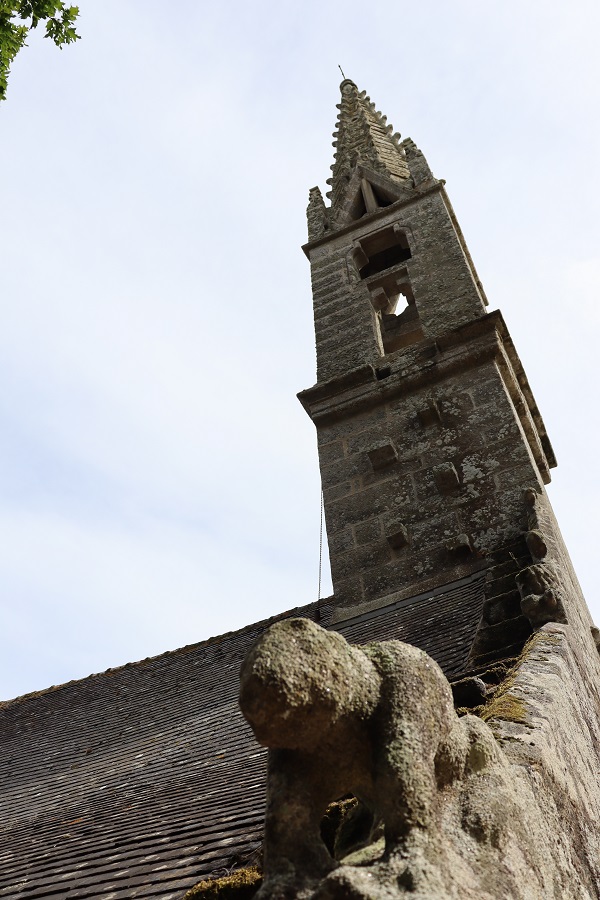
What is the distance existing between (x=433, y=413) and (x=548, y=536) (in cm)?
200

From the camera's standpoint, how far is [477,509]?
7.04m

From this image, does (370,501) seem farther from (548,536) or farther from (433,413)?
(548,536)

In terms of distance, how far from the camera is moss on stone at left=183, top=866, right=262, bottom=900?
2408 millimetres

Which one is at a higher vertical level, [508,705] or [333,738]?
[508,705]

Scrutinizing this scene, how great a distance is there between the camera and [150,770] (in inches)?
216

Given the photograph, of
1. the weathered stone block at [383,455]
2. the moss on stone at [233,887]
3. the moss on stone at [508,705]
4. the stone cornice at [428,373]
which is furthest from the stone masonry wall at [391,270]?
the moss on stone at [233,887]

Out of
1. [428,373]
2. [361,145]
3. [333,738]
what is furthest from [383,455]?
[361,145]

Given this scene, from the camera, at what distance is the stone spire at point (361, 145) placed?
485 inches

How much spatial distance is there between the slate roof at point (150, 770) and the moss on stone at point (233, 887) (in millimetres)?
317

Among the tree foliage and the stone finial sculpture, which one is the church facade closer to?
the stone finial sculpture

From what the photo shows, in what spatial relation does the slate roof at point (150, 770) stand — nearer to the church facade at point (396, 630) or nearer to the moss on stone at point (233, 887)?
the church facade at point (396, 630)

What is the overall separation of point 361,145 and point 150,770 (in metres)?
10.9

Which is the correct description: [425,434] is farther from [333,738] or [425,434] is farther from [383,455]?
[333,738]

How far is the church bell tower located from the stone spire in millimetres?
1039
